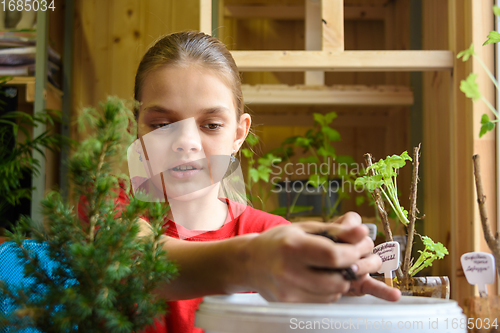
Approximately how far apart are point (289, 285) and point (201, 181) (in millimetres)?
563

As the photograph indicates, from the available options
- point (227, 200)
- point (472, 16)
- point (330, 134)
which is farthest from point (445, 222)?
point (227, 200)

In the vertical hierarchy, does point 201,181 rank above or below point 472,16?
below

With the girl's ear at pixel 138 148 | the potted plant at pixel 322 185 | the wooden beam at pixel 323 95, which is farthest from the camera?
the potted plant at pixel 322 185

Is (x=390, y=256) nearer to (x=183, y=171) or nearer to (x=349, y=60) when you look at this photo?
(x=183, y=171)

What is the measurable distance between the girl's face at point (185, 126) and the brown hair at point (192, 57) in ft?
0.11

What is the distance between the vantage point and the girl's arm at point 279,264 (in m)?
0.27

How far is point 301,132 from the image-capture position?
226cm

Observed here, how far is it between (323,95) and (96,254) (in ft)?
4.78

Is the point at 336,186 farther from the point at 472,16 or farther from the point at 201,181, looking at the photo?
the point at 201,181

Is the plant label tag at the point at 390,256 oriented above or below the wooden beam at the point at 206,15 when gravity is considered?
below

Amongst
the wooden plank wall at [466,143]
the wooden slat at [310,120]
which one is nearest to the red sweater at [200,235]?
the wooden plank wall at [466,143]

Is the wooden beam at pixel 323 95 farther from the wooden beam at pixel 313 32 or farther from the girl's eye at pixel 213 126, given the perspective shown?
the girl's eye at pixel 213 126

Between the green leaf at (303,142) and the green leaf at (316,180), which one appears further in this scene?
the green leaf at (303,142)

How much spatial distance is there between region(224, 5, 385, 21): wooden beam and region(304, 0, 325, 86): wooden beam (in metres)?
0.59
